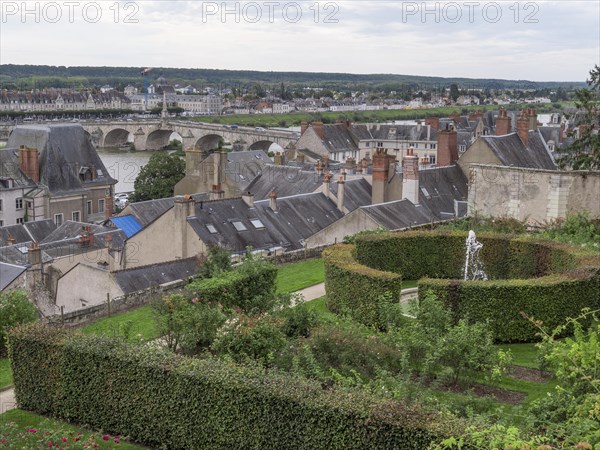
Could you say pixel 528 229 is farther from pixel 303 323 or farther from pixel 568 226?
pixel 303 323

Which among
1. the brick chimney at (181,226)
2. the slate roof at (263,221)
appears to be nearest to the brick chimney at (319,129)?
the slate roof at (263,221)

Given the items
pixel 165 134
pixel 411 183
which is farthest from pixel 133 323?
pixel 165 134

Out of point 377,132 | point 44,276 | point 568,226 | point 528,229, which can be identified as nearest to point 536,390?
point 568,226

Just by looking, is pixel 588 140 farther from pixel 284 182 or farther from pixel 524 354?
pixel 524 354

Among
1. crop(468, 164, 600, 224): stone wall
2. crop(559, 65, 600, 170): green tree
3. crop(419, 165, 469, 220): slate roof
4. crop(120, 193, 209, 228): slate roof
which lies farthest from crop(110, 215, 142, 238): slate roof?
crop(559, 65, 600, 170): green tree

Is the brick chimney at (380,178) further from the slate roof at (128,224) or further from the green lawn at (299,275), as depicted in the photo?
the slate roof at (128,224)

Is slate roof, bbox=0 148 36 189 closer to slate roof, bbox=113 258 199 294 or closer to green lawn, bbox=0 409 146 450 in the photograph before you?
slate roof, bbox=113 258 199 294
